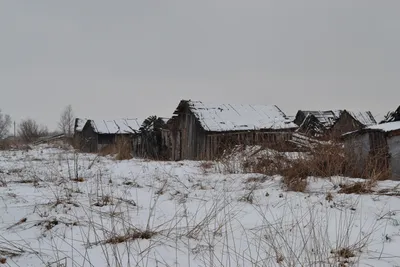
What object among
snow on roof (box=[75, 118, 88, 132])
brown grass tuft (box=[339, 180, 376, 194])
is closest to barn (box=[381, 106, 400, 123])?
brown grass tuft (box=[339, 180, 376, 194])

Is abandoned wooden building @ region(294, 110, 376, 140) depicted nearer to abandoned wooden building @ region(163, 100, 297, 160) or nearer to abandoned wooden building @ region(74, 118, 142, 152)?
abandoned wooden building @ region(163, 100, 297, 160)

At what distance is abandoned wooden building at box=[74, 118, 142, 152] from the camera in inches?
1204

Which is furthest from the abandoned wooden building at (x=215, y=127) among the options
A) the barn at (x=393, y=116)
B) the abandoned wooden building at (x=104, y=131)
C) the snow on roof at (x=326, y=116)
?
the abandoned wooden building at (x=104, y=131)

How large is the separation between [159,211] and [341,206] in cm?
239

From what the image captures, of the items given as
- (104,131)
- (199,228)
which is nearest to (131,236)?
(199,228)

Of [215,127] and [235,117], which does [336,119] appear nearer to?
[235,117]

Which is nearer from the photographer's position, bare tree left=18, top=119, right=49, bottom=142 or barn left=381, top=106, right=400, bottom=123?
barn left=381, top=106, right=400, bottom=123

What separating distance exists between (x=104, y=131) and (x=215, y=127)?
688 inches

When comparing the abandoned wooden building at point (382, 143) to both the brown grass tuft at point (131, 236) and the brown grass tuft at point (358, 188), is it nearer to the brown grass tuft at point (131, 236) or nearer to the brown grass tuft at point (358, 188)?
the brown grass tuft at point (358, 188)

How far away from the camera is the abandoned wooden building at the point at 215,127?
16.7 m

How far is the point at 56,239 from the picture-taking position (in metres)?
2.84

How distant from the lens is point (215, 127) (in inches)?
659

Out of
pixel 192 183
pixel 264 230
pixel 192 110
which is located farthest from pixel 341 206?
pixel 192 110

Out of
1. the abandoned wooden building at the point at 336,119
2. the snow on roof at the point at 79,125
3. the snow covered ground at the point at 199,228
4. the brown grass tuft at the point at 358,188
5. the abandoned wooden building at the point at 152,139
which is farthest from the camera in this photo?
the snow on roof at the point at 79,125
